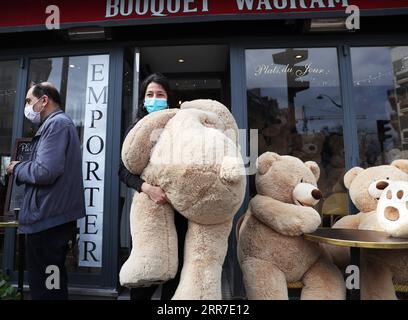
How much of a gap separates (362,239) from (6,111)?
167 inches

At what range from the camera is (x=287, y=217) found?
86.3 inches

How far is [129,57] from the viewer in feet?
12.6

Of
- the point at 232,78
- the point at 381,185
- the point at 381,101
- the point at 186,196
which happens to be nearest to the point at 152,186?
the point at 186,196

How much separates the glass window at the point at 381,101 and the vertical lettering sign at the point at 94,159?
9.82 ft

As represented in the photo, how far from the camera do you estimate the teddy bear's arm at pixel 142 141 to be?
181 cm

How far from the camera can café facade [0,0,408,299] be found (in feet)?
11.3

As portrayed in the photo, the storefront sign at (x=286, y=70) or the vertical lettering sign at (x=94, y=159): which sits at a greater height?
the storefront sign at (x=286, y=70)

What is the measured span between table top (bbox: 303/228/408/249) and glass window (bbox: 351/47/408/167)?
164 cm

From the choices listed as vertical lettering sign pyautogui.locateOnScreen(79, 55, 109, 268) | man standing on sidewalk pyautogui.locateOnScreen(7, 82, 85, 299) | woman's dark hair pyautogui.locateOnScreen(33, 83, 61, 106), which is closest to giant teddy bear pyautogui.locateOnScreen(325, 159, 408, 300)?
man standing on sidewalk pyautogui.locateOnScreen(7, 82, 85, 299)

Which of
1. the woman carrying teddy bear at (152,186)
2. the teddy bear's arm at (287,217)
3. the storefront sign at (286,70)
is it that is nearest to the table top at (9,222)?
the woman carrying teddy bear at (152,186)

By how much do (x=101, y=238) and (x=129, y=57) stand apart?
2211 millimetres

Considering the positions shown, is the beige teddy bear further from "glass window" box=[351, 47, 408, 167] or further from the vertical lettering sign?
the vertical lettering sign

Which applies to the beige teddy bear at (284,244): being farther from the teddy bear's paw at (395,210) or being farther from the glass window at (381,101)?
the glass window at (381,101)

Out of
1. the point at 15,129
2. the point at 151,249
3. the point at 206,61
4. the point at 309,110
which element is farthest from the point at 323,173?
the point at 15,129
